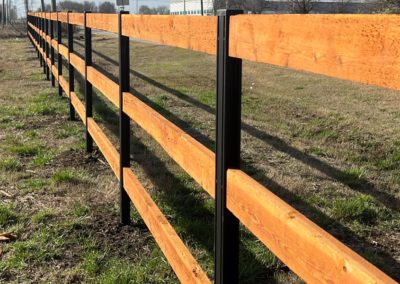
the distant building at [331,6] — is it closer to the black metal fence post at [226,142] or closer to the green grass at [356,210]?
the green grass at [356,210]

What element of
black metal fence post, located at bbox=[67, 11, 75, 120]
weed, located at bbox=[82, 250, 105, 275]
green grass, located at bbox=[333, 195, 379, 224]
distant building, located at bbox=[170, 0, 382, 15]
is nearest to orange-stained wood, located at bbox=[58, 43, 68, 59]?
black metal fence post, located at bbox=[67, 11, 75, 120]

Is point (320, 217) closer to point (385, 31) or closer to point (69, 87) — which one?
point (385, 31)

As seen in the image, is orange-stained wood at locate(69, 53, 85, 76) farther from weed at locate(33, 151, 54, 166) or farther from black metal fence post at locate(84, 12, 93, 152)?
weed at locate(33, 151, 54, 166)

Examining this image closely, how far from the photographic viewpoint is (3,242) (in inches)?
157

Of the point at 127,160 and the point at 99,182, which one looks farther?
the point at 99,182

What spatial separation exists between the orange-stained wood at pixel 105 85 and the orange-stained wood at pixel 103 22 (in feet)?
1.56

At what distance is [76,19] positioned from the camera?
681cm

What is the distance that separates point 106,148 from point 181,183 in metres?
0.82

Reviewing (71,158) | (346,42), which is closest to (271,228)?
(346,42)

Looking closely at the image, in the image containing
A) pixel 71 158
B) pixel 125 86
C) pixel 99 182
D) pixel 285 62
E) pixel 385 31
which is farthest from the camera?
pixel 71 158

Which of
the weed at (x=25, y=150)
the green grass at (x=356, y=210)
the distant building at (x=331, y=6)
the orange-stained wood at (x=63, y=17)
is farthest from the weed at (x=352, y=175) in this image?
the distant building at (x=331, y=6)

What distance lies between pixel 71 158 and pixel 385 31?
17.8ft

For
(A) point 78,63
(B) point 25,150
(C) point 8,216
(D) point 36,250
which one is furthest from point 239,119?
(A) point 78,63

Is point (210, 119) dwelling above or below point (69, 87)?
below
